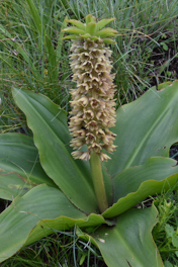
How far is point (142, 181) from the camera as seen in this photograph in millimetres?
1881

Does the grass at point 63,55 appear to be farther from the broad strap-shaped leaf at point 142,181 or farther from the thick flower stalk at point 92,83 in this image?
the thick flower stalk at point 92,83

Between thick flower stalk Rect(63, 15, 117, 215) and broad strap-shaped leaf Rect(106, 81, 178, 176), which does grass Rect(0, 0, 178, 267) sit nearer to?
broad strap-shaped leaf Rect(106, 81, 178, 176)

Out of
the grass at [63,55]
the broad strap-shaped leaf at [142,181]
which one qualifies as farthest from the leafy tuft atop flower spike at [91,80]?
the grass at [63,55]

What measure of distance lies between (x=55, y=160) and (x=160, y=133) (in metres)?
0.87

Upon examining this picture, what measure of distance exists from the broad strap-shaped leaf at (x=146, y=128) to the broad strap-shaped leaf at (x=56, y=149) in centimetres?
28

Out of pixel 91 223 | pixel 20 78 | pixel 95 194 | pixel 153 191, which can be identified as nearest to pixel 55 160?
pixel 95 194

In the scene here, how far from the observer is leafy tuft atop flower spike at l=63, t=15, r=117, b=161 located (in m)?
1.44

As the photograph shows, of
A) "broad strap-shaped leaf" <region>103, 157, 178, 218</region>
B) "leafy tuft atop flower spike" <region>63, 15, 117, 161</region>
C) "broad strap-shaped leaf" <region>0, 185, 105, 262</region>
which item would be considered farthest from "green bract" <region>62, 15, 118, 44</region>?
"broad strap-shaped leaf" <region>0, 185, 105, 262</region>

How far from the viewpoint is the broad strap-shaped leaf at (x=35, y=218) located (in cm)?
145

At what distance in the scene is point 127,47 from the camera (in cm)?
283

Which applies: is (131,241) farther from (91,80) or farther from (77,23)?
(77,23)

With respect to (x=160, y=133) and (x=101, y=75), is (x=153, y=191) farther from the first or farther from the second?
(x=101, y=75)

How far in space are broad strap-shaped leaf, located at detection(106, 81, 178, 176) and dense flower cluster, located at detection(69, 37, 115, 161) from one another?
428 mm

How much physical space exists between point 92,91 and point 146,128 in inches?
31.0
